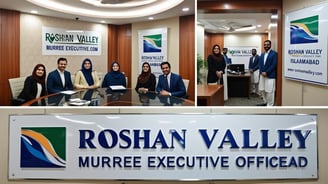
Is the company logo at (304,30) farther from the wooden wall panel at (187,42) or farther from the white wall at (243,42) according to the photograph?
the wooden wall panel at (187,42)

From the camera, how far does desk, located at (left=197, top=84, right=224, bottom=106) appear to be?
8.41 ft

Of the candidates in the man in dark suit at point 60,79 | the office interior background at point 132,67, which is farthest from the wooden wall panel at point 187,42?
the man in dark suit at point 60,79

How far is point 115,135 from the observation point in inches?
100

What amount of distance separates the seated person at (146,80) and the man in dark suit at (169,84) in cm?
5

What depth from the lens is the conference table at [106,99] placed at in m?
2.58

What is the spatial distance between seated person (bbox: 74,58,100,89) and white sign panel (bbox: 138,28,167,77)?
1.34 ft

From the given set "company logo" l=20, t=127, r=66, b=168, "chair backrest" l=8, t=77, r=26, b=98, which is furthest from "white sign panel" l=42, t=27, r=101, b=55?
"company logo" l=20, t=127, r=66, b=168

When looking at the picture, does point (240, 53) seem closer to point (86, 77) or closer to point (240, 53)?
point (240, 53)

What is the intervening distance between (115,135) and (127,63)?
0.60 meters

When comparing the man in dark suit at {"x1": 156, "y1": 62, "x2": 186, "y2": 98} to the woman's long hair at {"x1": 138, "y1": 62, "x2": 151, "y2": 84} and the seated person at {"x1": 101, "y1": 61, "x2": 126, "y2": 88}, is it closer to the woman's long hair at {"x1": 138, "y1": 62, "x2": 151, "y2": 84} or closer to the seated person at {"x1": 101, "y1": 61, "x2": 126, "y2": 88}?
the woman's long hair at {"x1": 138, "y1": 62, "x2": 151, "y2": 84}

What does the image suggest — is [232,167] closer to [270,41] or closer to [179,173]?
[179,173]

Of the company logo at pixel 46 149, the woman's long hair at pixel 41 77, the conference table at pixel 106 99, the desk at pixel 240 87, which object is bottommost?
the company logo at pixel 46 149

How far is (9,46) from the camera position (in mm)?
2420

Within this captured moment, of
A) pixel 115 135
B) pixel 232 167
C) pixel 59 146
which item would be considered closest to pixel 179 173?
pixel 232 167
